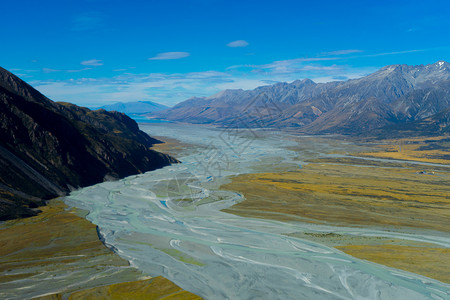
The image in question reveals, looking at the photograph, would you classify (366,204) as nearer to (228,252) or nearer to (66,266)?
(228,252)

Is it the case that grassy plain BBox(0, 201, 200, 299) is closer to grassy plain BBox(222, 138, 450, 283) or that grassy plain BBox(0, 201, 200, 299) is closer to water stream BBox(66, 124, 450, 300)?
water stream BBox(66, 124, 450, 300)

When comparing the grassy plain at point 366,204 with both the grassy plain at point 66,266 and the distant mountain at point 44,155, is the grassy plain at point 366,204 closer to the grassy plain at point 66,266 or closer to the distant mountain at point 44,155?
the grassy plain at point 66,266

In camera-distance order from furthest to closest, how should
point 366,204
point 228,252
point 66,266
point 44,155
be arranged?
point 44,155
point 366,204
point 228,252
point 66,266

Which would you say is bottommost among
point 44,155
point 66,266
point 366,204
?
point 366,204

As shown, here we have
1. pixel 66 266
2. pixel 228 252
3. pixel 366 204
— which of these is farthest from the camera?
pixel 366 204

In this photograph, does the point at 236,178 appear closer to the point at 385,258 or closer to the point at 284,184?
the point at 284,184

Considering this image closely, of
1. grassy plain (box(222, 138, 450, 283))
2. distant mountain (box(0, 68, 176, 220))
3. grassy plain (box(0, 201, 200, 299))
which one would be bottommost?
grassy plain (box(222, 138, 450, 283))

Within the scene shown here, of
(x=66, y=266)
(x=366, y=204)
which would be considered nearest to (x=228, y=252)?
(x=66, y=266)

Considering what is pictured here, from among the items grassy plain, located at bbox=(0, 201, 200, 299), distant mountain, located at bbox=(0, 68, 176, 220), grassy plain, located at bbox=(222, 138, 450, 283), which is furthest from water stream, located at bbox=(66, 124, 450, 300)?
distant mountain, located at bbox=(0, 68, 176, 220)
